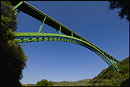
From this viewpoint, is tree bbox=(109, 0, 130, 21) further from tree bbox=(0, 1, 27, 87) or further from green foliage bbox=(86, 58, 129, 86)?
green foliage bbox=(86, 58, 129, 86)

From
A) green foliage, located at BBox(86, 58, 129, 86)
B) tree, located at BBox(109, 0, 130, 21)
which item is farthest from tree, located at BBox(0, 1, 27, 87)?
green foliage, located at BBox(86, 58, 129, 86)

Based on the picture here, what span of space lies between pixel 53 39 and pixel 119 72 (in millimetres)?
31259

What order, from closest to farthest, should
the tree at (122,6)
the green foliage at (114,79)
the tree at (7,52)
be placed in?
the tree at (122,6), the tree at (7,52), the green foliage at (114,79)

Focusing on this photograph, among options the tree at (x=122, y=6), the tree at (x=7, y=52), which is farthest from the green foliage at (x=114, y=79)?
the tree at (x=7, y=52)

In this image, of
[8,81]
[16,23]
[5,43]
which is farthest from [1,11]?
[8,81]

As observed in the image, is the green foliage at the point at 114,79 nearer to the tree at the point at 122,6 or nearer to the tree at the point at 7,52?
the tree at the point at 122,6

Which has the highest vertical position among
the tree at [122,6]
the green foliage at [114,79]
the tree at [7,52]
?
the tree at [122,6]

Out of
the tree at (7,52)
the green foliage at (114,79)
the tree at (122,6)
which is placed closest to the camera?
the tree at (122,6)

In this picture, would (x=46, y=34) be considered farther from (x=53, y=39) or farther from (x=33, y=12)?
(x=33, y=12)

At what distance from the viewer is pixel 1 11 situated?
31.6 ft

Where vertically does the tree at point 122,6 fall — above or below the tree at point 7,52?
above

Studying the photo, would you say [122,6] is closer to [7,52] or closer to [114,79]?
[7,52]

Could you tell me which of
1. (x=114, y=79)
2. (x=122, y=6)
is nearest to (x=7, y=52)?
(x=122, y=6)

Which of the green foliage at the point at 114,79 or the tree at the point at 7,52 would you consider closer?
the tree at the point at 7,52
